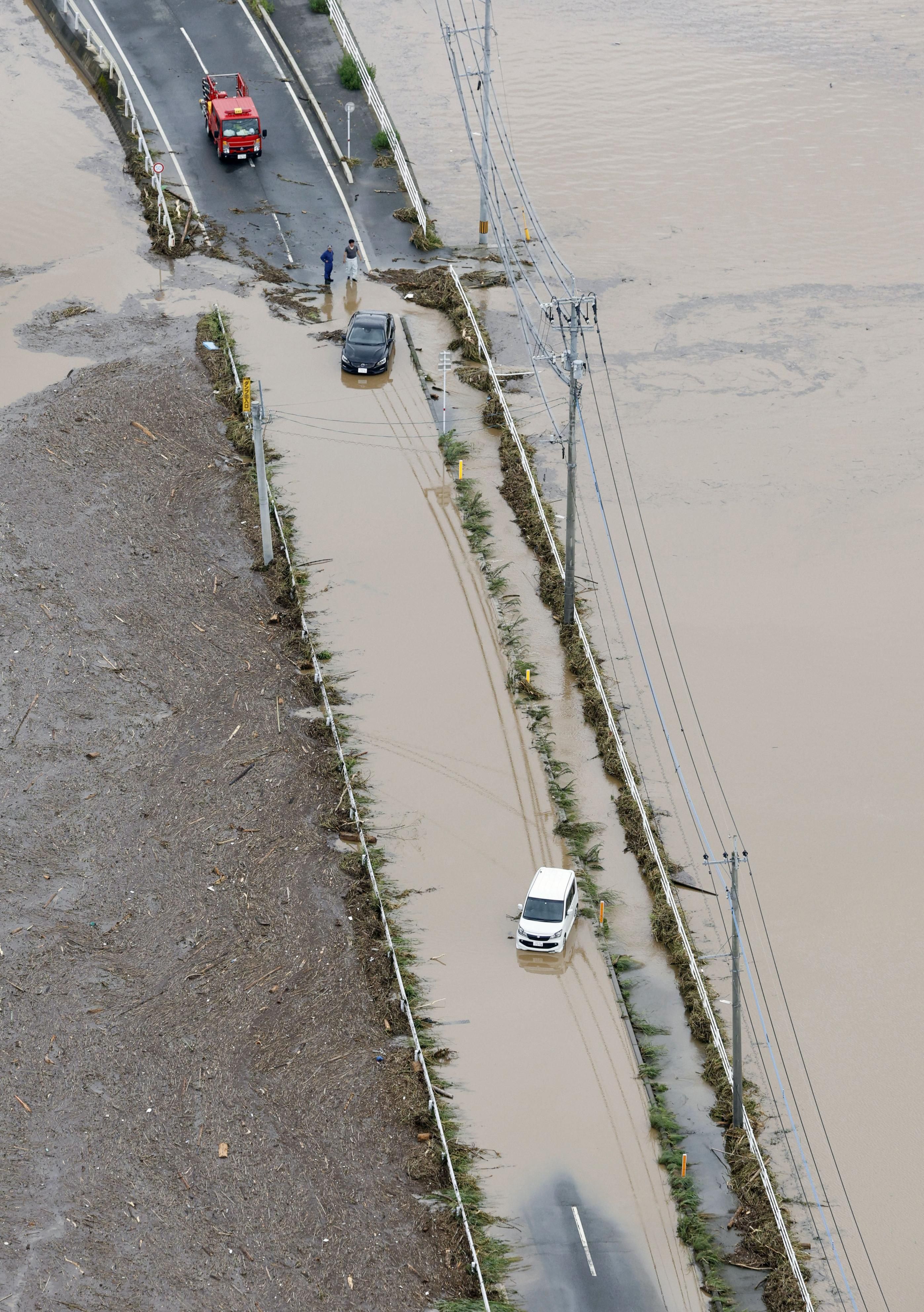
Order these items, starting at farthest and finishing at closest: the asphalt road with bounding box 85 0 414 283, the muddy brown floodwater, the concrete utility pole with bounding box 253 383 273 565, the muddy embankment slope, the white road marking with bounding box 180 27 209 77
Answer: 1. the white road marking with bounding box 180 27 209 77
2. the asphalt road with bounding box 85 0 414 283
3. the concrete utility pole with bounding box 253 383 273 565
4. the muddy brown floodwater
5. the muddy embankment slope

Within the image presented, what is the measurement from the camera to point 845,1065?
26609 millimetres

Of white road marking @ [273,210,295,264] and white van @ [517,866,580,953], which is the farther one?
white road marking @ [273,210,295,264]

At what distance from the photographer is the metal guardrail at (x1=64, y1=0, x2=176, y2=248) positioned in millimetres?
50625

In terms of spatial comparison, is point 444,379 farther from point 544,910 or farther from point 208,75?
point 208,75

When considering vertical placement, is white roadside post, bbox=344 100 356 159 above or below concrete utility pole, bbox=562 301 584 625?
above

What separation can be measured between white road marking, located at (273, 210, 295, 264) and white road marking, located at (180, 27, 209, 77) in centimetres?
875

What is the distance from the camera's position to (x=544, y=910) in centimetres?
2794

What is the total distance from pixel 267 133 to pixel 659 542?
25337mm

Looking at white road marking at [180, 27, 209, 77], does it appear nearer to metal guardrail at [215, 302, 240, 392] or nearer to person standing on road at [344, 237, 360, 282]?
person standing on road at [344, 237, 360, 282]

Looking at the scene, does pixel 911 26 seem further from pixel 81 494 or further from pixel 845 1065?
pixel 845 1065

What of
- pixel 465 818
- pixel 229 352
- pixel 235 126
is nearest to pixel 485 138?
pixel 235 126

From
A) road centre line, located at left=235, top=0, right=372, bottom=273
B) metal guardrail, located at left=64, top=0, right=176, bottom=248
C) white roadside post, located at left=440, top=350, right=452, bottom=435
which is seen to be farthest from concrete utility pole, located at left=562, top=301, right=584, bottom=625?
metal guardrail, located at left=64, top=0, right=176, bottom=248

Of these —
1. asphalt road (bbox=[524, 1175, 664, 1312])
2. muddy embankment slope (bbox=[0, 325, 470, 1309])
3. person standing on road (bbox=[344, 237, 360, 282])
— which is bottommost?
asphalt road (bbox=[524, 1175, 664, 1312])

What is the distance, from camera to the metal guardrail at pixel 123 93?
1993 inches
